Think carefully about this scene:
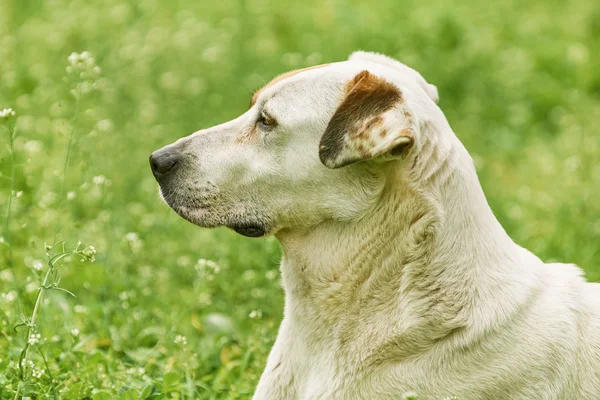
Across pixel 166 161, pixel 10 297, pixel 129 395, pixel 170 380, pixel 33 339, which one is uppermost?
pixel 166 161

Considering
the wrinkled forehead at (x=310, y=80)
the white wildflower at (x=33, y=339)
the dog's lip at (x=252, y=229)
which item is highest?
the wrinkled forehead at (x=310, y=80)

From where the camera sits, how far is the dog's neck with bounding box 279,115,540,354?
349 centimetres

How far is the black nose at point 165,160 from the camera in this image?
3801 millimetres

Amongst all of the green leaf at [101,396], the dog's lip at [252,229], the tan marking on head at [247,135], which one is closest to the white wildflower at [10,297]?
the green leaf at [101,396]

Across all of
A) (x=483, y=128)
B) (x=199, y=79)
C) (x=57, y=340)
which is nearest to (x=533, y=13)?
(x=483, y=128)

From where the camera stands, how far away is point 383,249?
3572mm

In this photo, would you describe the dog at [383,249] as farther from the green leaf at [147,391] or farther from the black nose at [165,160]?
the green leaf at [147,391]

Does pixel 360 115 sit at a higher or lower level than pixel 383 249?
higher

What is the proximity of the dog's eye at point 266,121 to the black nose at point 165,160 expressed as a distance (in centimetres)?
36

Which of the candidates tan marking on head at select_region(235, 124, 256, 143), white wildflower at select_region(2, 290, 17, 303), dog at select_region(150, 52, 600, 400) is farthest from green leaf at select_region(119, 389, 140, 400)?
tan marking on head at select_region(235, 124, 256, 143)

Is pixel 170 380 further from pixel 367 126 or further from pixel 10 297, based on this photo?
pixel 367 126

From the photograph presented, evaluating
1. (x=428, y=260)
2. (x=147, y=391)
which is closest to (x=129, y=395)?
(x=147, y=391)

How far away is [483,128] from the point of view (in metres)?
8.87

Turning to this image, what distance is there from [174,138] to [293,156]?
4.49 m
